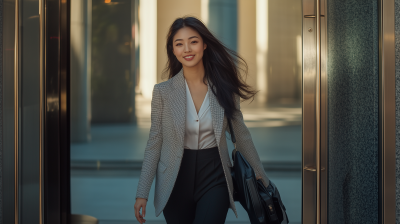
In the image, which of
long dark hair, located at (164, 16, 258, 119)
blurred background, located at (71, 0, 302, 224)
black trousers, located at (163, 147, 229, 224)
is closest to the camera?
black trousers, located at (163, 147, 229, 224)

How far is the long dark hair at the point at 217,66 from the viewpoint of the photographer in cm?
221

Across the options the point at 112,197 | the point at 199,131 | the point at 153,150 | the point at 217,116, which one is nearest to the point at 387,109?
the point at 217,116

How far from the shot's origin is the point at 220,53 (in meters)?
2.38

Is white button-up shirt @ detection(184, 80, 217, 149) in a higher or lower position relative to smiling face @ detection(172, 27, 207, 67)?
lower

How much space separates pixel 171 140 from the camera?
83.8 inches

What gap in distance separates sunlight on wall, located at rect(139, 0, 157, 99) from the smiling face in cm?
191

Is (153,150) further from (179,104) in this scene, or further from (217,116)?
(217,116)

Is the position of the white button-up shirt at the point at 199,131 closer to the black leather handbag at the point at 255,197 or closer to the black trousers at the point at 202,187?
the black trousers at the point at 202,187

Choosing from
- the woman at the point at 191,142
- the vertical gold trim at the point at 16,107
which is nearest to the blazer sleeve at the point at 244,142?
the woman at the point at 191,142

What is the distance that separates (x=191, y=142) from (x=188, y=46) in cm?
54

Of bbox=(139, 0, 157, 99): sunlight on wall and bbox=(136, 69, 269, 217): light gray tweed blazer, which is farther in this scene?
bbox=(139, 0, 157, 99): sunlight on wall

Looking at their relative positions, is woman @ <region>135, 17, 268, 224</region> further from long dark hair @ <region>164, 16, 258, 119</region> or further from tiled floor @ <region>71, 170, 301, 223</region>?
tiled floor @ <region>71, 170, 301, 223</region>

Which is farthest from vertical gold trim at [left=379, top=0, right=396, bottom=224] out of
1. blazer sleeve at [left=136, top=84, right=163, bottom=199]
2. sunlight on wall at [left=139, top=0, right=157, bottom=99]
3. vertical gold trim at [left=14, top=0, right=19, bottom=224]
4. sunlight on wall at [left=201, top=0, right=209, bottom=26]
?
sunlight on wall at [left=139, top=0, right=157, bottom=99]

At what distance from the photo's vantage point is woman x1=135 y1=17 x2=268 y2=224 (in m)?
2.09
